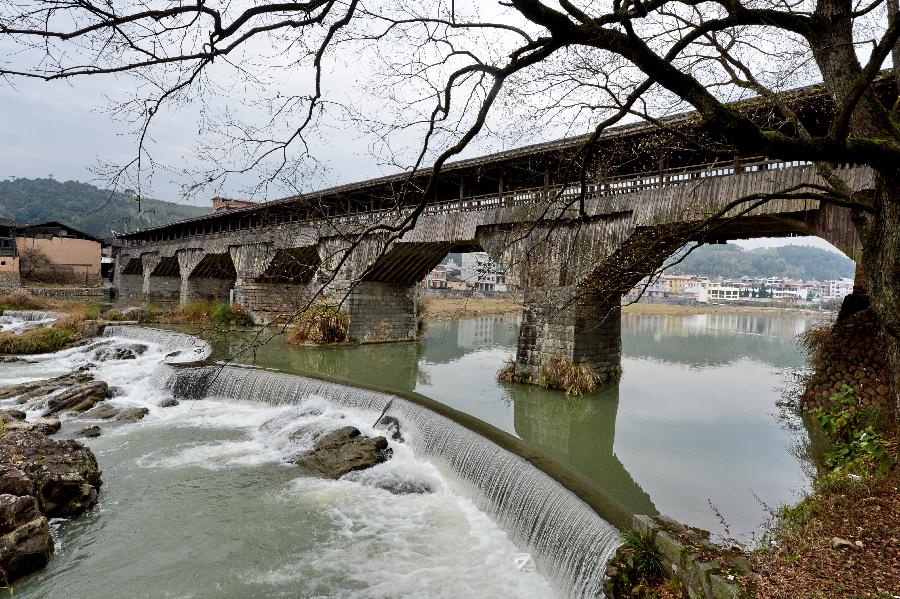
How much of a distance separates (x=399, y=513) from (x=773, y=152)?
6.28 meters

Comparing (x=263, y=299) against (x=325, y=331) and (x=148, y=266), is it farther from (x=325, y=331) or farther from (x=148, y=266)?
(x=148, y=266)

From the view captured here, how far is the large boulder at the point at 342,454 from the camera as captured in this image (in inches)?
333

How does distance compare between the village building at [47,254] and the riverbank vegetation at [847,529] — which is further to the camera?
A: the village building at [47,254]

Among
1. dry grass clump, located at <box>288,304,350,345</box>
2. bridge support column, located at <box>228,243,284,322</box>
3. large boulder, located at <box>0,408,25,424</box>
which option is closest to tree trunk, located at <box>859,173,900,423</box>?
large boulder, located at <box>0,408,25,424</box>

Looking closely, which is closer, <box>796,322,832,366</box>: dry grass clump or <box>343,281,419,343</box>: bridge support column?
<box>796,322,832,366</box>: dry grass clump

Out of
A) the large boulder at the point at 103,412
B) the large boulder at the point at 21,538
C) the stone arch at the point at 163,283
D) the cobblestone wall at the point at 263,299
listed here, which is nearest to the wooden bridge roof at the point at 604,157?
the large boulder at the point at 21,538

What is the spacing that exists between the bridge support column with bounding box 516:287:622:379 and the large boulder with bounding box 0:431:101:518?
936 cm

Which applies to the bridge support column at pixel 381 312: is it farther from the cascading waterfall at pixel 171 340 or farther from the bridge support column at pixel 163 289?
the bridge support column at pixel 163 289

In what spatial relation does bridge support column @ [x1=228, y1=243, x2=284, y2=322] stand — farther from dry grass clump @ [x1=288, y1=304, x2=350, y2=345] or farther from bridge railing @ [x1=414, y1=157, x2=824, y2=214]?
bridge railing @ [x1=414, y1=157, x2=824, y2=214]

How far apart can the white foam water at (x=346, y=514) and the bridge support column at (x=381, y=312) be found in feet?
29.2

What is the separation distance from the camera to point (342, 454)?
28.7 ft

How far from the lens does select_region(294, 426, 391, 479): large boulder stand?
845 cm

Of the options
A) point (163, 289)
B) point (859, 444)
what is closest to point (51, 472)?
point (859, 444)

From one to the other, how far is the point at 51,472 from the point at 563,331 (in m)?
10.0
